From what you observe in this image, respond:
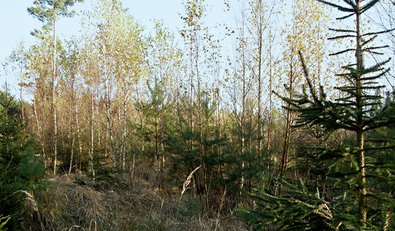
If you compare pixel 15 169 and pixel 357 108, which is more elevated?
pixel 357 108

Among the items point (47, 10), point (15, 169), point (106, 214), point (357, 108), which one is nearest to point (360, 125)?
→ point (357, 108)

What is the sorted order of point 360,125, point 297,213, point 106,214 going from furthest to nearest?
1. point 106,214
2. point 360,125
3. point 297,213

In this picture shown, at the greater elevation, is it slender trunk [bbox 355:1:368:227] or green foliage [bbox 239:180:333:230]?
slender trunk [bbox 355:1:368:227]

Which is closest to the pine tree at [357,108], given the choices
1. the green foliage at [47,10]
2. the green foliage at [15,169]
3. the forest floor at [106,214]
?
the forest floor at [106,214]

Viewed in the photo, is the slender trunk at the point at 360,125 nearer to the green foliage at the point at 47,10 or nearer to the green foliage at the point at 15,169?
the green foliage at the point at 15,169

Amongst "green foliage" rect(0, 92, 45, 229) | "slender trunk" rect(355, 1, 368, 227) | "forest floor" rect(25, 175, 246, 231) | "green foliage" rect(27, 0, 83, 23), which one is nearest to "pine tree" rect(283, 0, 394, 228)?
"slender trunk" rect(355, 1, 368, 227)

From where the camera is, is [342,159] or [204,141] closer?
[342,159]

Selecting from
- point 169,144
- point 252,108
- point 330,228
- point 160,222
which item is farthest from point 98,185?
point 330,228

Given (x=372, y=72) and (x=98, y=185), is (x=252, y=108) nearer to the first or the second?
(x=98, y=185)

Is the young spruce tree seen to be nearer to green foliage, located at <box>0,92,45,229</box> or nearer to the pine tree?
the pine tree

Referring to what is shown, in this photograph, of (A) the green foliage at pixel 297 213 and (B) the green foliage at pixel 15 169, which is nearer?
(A) the green foliage at pixel 297 213

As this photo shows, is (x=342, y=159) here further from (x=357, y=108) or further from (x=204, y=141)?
(x=204, y=141)

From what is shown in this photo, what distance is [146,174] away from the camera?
50.3 feet

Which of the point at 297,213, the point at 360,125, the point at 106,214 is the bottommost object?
the point at 106,214
